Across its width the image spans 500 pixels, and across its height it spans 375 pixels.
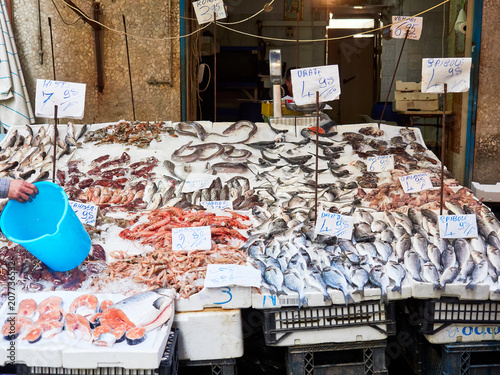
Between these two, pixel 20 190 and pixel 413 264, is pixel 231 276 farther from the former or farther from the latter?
pixel 20 190

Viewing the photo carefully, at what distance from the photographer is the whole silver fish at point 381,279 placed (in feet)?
9.58

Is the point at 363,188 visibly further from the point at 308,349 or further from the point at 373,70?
the point at 373,70

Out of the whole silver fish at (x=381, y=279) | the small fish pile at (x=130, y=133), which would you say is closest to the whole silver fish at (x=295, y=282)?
the whole silver fish at (x=381, y=279)

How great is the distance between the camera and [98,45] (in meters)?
6.31

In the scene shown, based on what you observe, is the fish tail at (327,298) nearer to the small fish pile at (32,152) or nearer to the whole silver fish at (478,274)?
the whole silver fish at (478,274)

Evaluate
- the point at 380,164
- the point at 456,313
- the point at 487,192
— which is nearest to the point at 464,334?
the point at 456,313

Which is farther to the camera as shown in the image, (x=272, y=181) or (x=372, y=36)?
(x=372, y=36)

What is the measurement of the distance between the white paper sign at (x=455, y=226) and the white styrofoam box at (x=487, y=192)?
217cm

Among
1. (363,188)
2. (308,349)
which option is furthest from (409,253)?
(363,188)

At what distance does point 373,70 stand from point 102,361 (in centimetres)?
1053

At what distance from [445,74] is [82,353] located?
2.90 meters

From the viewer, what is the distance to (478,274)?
3018 millimetres

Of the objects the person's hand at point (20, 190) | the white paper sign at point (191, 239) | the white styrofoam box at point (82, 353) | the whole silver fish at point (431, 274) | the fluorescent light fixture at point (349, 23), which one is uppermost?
the fluorescent light fixture at point (349, 23)

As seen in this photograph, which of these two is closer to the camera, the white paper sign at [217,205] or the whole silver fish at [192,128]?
the white paper sign at [217,205]
